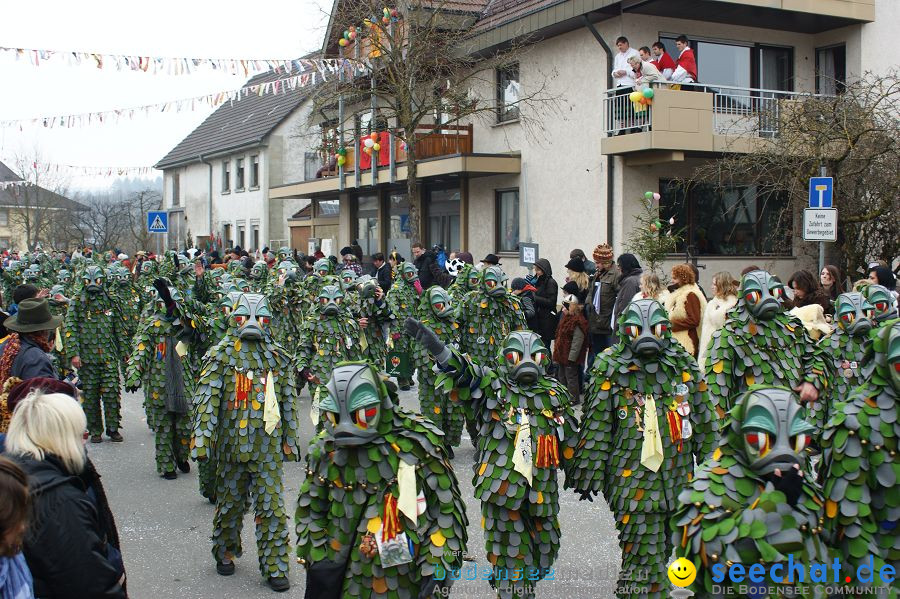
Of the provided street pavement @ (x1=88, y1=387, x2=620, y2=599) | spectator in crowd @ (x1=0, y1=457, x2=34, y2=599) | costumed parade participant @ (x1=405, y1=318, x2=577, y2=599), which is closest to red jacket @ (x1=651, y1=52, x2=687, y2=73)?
street pavement @ (x1=88, y1=387, x2=620, y2=599)

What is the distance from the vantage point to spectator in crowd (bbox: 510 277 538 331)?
12.4 metres

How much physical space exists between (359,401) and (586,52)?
1574 centimetres

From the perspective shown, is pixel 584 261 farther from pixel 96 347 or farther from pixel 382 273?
pixel 96 347

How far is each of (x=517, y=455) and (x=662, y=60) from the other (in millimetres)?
13040

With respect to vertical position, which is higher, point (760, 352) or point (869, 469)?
point (760, 352)

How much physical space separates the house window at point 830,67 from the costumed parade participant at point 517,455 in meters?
16.6

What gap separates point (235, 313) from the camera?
688 centimetres

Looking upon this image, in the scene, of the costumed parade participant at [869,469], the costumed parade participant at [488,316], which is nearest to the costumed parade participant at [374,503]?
the costumed parade participant at [869,469]

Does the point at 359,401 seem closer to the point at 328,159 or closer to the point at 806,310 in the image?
the point at 806,310

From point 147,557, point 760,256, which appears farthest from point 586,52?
point 147,557

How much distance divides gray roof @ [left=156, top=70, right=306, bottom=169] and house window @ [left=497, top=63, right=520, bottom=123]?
13.4 meters

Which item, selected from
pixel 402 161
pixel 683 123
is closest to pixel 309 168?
pixel 402 161

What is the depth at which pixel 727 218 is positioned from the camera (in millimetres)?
18750

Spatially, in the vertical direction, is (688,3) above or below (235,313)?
above
